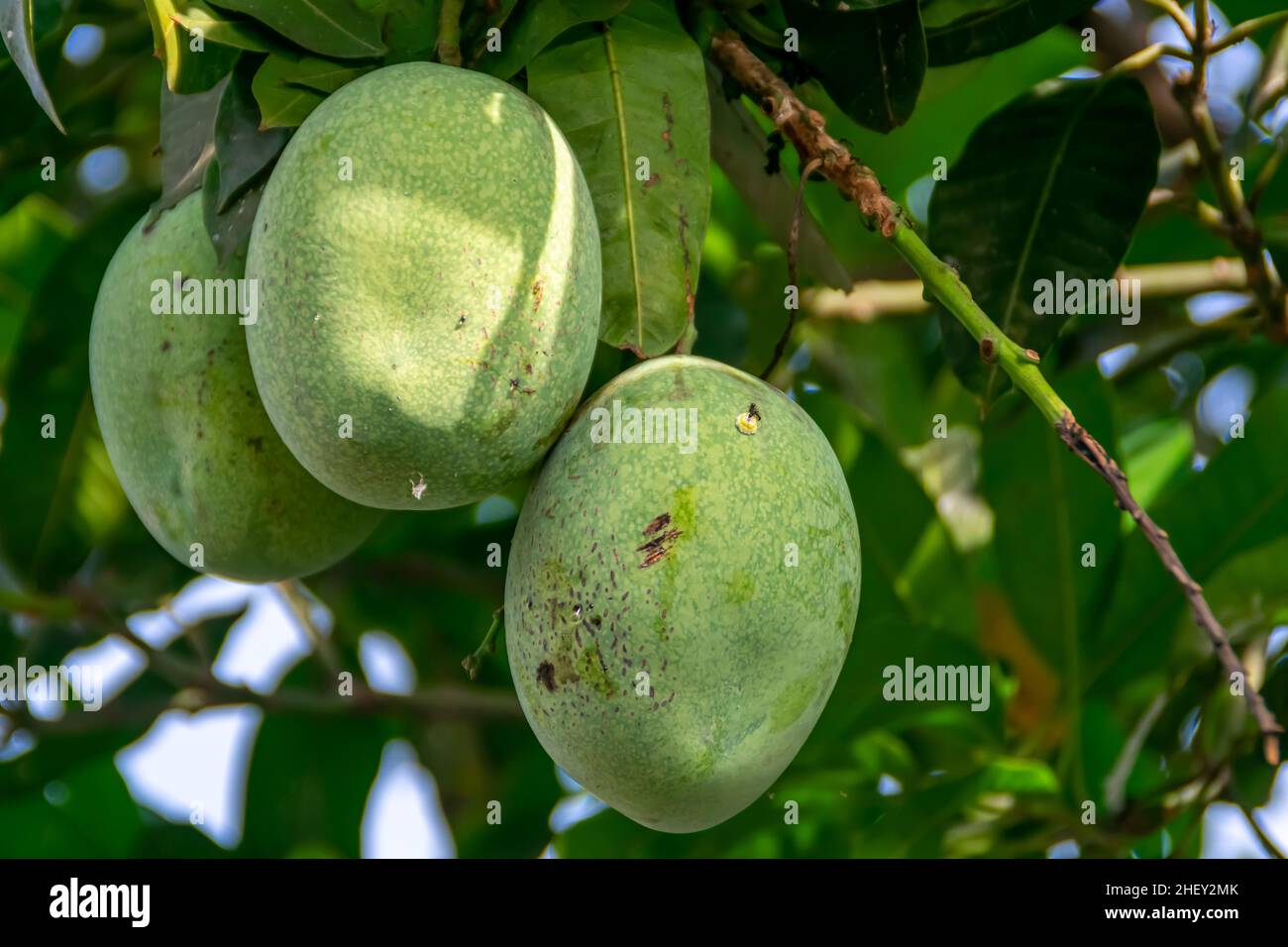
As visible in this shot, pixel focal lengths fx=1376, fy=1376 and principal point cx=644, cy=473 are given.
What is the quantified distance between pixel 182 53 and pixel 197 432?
300mm

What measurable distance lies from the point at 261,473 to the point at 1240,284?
4.61 ft

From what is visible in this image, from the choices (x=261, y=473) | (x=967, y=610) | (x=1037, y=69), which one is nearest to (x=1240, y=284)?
(x=1037, y=69)

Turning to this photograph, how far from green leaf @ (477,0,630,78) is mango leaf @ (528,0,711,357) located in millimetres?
34

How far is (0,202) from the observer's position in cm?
175

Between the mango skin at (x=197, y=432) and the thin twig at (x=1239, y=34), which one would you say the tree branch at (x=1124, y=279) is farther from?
the mango skin at (x=197, y=432)

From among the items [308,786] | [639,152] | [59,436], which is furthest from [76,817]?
[639,152]

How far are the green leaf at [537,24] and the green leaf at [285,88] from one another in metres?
0.14

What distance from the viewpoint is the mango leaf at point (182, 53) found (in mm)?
1028

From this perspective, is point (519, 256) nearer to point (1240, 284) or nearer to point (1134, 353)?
point (1240, 284)

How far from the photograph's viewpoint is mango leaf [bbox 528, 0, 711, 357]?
3.72ft

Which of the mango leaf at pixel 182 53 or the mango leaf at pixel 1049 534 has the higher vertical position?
the mango leaf at pixel 182 53

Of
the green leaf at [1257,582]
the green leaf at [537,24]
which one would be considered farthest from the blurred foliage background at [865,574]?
the green leaf at [537,24]

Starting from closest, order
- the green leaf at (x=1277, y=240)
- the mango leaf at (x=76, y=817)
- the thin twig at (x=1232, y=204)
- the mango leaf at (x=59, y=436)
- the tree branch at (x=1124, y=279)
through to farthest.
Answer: the thin twig at (x=1232, y=204) → the mango leaf at (x=59, y=436) → the green leaf at (x=1277, y=240) → the tree branch at (x=1124, y=279) → the mango leaf at (x=76, y=817)

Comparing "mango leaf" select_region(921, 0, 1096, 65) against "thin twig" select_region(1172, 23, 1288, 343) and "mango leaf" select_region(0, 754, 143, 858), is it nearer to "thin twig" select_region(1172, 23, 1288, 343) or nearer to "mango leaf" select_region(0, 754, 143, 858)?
"thin twig" select_region(1172, 23, 1288, 343)
